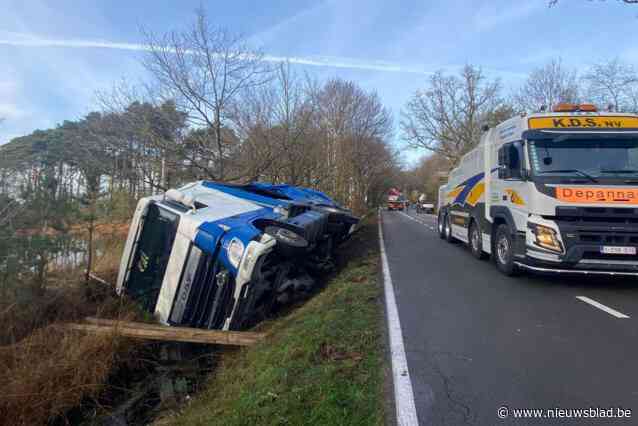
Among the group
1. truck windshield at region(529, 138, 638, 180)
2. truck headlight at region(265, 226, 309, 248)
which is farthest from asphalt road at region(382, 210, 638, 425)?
truck windshield at region(529, 138, 638, 180)

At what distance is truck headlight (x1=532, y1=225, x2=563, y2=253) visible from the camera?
560 centimetres

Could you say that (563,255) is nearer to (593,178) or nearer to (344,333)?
(593,178)

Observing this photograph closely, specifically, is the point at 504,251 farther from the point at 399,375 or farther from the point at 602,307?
the point at 399,375

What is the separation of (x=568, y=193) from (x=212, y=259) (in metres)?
5.29

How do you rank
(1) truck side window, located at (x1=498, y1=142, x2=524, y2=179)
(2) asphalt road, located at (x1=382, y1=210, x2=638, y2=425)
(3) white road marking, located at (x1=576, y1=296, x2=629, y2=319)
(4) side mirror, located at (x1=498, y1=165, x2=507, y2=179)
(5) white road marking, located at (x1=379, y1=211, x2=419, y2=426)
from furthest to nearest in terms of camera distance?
1. (4) side mirror, located at (x1=498, y1=165, x2=507, y2=179)
2. (1) truck side window, located at (x1=498, y1=142, x2=524, y2=179)
3. (3) white road marking, located at (x1=576, y1=296, x2=629, y2=319)
4. (2) asphalt road, located at (x1=382, y1=210, x2=638, y2=425)
5. (5) white road marking, located at (x1=379, y1=211, x2=419, y2=426)

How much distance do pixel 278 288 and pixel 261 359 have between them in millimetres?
1807

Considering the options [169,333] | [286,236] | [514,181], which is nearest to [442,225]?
[514,181]

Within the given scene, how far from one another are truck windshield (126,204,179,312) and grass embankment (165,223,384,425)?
5.55ft

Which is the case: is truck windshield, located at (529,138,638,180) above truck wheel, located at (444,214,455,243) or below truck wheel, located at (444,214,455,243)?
above

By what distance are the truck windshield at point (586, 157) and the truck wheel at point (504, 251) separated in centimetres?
131

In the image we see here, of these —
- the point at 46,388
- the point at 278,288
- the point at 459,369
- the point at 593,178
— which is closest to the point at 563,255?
the point at 593,178

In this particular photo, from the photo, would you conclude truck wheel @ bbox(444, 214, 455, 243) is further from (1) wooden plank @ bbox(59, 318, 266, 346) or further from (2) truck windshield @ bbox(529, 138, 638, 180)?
(1) wooden plank @ bbox(59, 318, 266, 346)

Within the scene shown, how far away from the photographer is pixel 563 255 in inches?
220

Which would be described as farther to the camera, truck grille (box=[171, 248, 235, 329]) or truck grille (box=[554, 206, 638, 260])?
truck grille (box=[554, 206, 638, 260])
